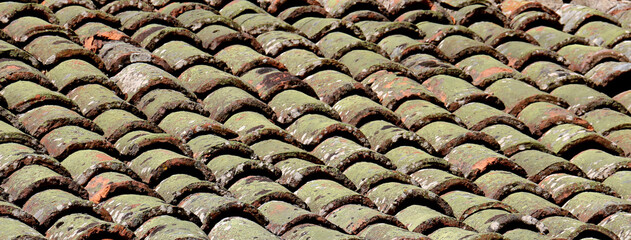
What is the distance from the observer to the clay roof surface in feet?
12.3

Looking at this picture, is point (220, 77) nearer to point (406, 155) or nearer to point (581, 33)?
point (406, 155)

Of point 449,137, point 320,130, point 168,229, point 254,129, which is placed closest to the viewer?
point 168,229

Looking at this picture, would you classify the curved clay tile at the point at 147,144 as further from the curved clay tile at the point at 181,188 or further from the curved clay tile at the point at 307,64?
the curved clay tile at the point at 307,64

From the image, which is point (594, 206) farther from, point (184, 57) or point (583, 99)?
point (184, 57)

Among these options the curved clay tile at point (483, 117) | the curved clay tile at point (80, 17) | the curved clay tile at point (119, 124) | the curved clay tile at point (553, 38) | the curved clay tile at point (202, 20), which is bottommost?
the curved clay tile at point (483, 117)

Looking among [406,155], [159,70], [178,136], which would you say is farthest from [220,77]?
[406,155]

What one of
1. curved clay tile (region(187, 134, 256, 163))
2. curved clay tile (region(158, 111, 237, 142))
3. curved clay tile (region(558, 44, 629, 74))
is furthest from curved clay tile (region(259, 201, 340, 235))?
curved clay tile (region(558, 44, 629, 74))

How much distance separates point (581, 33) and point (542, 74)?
118 cm

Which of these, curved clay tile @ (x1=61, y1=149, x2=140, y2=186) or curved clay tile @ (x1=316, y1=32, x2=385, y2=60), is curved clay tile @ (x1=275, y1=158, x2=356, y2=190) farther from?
curved clay tile @ (x1=316, y1=32, x2=385, y2=60)

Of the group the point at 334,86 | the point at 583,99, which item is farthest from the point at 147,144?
the point at 583,99

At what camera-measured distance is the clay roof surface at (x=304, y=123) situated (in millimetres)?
3734

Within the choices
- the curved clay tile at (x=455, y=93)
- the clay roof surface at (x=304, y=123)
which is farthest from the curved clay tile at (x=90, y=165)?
the curved clay tile at (x=455, y=93)

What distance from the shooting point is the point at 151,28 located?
546 centimetres

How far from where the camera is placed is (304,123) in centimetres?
475
